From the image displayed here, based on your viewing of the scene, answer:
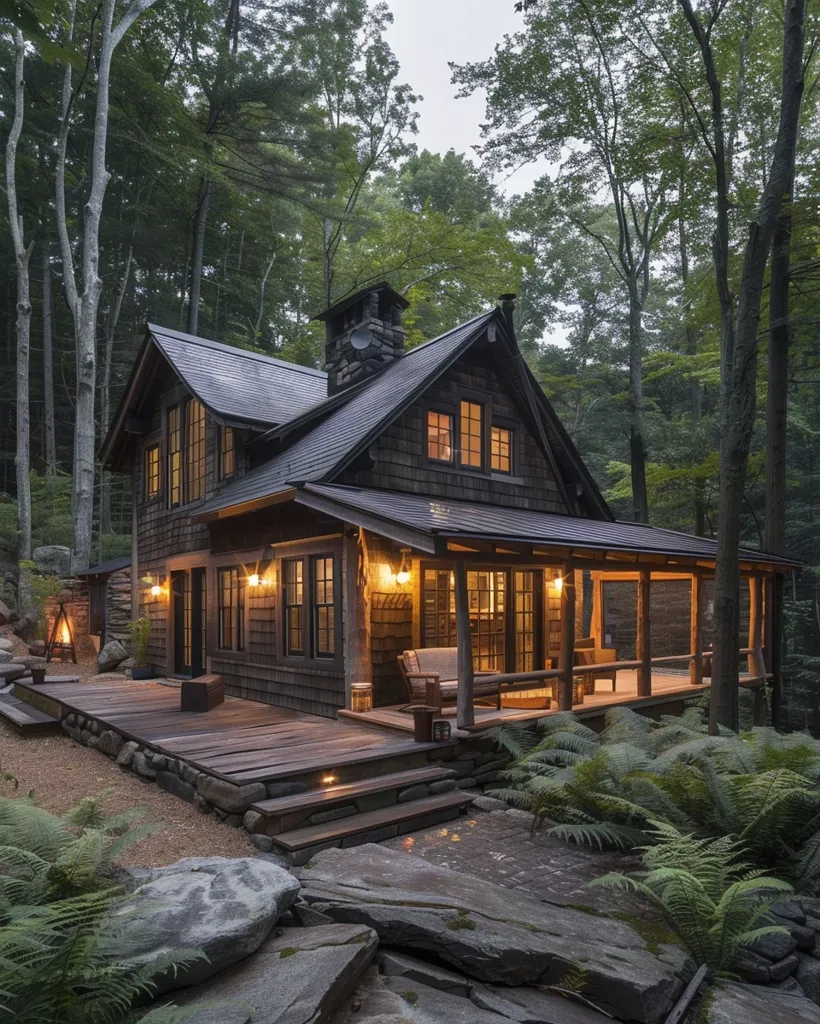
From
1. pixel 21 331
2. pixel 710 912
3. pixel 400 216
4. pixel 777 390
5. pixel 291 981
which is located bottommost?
pixel 710 912

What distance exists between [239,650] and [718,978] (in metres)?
8.54

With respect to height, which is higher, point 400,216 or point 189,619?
point 400,216

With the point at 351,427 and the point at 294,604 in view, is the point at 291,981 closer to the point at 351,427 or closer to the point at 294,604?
the point at 294,604

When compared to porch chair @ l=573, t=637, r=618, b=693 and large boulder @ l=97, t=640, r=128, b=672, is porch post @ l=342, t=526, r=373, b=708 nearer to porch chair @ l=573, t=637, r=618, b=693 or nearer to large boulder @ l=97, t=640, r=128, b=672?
porch chair @ l=573, t=637, r=618, b=693

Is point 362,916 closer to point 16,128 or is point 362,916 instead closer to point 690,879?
point 690,879

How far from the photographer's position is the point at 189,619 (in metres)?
12.6

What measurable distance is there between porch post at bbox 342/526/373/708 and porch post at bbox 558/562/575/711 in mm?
2464

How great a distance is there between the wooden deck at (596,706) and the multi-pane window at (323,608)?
100cm

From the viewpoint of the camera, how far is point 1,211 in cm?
2069

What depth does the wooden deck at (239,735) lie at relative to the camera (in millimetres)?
5988

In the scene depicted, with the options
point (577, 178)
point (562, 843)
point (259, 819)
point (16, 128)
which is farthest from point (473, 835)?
point (16, 128)

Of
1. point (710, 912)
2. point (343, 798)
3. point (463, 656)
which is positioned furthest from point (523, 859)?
point (463, 656)

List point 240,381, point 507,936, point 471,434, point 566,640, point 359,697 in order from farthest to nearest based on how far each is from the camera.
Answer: point 240,381 → point 471,434 → point 566,640 → point 359,697 → point 507,936

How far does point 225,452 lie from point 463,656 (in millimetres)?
6201
